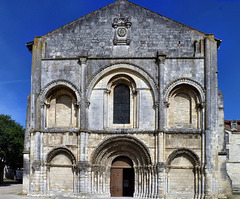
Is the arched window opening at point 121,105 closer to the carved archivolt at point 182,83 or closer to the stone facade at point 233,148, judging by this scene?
the carved archivolt at point 182,83

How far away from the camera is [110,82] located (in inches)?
739

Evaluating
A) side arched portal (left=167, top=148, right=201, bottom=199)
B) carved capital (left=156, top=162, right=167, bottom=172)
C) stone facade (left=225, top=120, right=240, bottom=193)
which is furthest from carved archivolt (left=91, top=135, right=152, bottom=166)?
stone facade (left=225, top=120, right=240, bottom=193)

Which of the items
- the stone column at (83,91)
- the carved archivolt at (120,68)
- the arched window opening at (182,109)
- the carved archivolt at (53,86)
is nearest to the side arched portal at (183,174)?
the arched window opening at (182,109)

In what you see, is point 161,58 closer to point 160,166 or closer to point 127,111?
point 127,111

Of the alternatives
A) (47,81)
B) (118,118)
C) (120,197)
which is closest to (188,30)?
(118,118)

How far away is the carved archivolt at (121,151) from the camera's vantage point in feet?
58.6

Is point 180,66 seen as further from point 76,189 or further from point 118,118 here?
point 76,189

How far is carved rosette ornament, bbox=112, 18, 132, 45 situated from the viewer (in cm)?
1884

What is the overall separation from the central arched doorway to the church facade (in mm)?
58

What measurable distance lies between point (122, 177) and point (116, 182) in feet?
1.49

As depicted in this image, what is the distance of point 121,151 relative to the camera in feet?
60.7

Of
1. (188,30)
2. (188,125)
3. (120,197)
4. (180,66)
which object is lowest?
(120,197)

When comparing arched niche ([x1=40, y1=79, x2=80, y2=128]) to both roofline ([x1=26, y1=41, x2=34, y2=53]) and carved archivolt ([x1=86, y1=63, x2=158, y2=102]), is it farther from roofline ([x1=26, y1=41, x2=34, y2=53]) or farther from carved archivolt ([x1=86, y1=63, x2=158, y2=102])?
roofline ([x1=26, y1=41, x2=34, y2=53])

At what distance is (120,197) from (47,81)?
26.0 feet
